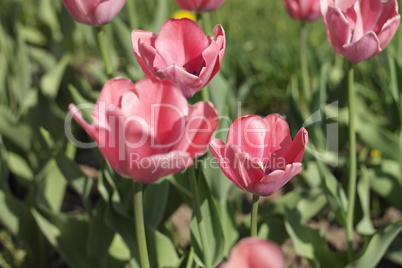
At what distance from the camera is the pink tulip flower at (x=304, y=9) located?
1.54 metres

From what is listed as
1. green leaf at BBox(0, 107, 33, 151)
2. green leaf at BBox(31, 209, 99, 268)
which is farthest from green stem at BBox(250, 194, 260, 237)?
green leaf at BBox(0, 107, 33, 151)

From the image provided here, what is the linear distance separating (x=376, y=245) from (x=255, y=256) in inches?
30.5

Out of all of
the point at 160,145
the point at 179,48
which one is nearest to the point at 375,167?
the point at 179,48

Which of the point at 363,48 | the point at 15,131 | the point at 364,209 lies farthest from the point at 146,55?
the point at 15,131

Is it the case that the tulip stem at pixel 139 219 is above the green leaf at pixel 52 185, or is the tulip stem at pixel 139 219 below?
above

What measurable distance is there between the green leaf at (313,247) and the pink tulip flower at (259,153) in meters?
0.44

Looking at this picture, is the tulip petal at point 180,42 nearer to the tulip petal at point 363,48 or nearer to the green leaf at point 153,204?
the tulip petal at point 363,48

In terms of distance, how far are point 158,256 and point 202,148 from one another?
1.71 feet

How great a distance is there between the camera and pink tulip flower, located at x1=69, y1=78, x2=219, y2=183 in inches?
33.1

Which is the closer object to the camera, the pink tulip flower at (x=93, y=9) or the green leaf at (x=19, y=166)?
the pink tulip flower at (x=93, y=9)

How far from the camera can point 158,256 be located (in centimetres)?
133

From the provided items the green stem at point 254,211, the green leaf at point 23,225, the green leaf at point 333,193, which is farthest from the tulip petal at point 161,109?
the green leaf at point 23,225

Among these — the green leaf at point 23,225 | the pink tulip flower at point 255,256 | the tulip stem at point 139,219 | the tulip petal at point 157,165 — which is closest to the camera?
the pink tulip flower at point 255,256

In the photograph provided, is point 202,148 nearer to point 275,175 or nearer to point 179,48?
point 275,175
